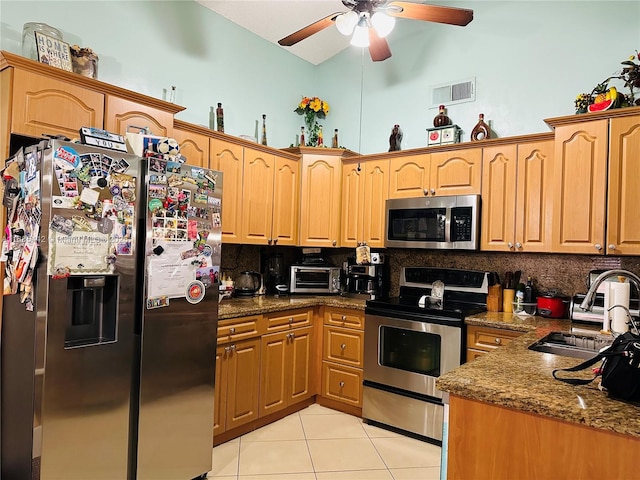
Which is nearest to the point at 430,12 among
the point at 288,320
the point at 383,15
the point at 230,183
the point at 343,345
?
the point at 383,15

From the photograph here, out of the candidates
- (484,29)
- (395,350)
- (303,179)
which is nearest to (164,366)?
(395,350)

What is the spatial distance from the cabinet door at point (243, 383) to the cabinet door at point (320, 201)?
3.94 feet

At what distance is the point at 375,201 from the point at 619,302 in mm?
2008

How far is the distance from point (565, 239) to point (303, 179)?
2157 millimetres

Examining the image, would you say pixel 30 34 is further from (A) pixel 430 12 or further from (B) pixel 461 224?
(B) pixel 461 224

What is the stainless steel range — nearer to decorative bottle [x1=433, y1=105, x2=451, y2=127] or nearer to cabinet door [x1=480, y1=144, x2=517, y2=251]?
cabinet door [x1=480, y1=144, x2=517, y2=251]

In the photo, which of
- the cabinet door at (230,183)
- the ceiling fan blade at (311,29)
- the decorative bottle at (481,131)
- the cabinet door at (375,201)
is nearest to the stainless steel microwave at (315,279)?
the cabinet door at (375,201)

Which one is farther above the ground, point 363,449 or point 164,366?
point 164,366

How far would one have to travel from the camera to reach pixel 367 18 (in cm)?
247

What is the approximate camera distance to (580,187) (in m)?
2.79

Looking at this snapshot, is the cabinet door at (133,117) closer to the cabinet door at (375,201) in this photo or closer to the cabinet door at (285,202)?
the cabinet door at (285,202)

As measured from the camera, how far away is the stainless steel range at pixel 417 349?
→ 3.00m

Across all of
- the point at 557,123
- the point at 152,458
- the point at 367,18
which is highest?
the point at 367,18

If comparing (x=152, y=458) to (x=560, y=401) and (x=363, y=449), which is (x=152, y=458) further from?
(x=560, y=401)
